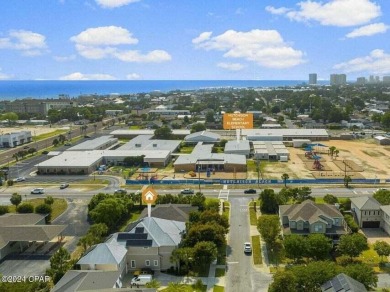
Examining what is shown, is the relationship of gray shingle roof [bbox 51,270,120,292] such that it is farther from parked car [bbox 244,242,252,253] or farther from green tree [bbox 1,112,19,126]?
green tree [bbox 1,112,19,126]

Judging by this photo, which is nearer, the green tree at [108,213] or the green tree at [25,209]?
the green tree at [108,213]

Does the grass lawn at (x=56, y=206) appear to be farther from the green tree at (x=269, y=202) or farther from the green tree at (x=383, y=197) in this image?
the green tree at (x=383, y=197)

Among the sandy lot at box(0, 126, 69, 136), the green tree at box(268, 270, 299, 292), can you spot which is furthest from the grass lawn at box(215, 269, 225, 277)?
the sandy lot at box(0, 126, 69, 136)

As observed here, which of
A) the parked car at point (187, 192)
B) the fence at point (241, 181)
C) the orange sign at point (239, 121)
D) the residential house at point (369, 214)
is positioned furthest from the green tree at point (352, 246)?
the orange sign at point (239, 121)

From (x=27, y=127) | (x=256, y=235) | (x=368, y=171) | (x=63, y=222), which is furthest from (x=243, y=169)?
(x=27, y=127)

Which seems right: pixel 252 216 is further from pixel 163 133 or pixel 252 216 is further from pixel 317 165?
pixel 163 133
